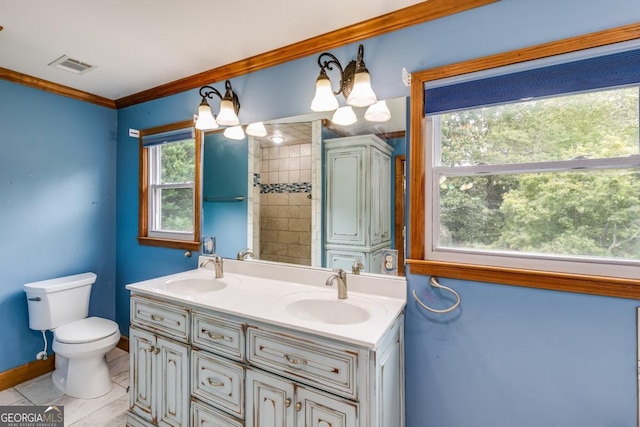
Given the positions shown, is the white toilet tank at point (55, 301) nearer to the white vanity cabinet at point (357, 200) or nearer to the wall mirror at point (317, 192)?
the wall mirror at point (317, 192)

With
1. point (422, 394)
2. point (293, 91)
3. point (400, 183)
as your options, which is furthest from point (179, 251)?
point (422, 394)

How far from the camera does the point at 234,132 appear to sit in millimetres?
2080

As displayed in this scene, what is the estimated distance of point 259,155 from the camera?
1.95 metres

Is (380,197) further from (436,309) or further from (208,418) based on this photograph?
(208,418)

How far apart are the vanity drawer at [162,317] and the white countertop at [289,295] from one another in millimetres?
A: 60

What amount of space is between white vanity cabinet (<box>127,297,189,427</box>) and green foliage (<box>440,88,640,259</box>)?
1.44 meters

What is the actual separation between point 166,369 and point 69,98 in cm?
233

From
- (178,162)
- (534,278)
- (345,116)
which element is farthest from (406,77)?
(178,162)

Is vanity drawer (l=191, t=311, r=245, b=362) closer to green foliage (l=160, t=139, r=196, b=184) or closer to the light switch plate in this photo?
the light switch plate

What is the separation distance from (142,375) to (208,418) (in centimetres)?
55

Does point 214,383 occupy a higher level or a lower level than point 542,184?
lower

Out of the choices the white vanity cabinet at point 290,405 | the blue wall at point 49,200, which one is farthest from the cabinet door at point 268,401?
the blue wall at point 49,200

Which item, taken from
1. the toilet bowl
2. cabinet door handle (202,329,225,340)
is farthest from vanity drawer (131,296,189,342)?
the toilet bowl

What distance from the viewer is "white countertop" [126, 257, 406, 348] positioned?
1170 millimetres
